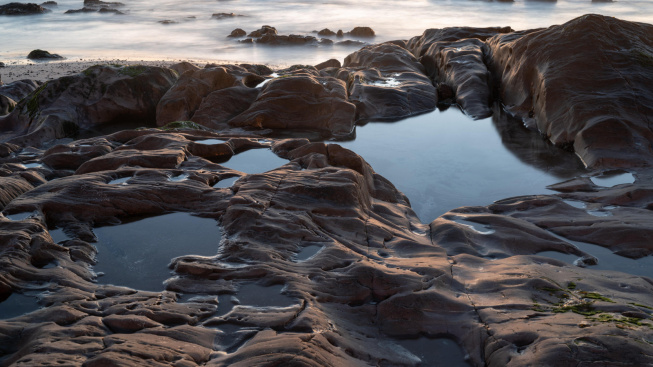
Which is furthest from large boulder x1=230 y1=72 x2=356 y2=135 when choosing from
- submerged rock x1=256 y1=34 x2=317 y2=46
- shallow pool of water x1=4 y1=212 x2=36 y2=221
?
submerged rock x1=256 y1=34 x2=317 y2=46

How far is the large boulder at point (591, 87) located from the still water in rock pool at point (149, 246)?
268 inches

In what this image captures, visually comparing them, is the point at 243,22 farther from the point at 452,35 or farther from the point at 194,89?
the point at 194,89

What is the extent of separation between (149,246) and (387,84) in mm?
9894

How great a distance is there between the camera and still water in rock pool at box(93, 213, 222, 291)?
4.86 meters

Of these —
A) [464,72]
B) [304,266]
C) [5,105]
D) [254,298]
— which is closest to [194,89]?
[5,105]

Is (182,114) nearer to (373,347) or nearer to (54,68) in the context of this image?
(373,347)

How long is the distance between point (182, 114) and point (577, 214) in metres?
8.86

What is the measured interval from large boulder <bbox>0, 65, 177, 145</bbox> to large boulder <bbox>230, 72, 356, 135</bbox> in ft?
9.16

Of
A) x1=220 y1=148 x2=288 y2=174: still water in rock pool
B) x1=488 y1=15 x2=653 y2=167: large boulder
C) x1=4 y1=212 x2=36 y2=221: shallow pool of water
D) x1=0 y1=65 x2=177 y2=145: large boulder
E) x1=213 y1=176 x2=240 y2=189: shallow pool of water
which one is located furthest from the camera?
x1=0 y1=65 x2=177 y2=145: large boulder

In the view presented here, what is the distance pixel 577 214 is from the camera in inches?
278

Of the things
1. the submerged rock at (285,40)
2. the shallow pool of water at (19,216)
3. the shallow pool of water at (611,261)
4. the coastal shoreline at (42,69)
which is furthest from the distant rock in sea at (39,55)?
the shallow pool of water at (611,261)

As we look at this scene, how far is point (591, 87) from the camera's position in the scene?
10406mm

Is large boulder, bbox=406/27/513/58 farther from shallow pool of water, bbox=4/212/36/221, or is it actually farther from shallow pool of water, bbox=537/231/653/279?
shallow pool of water, bbox=4/212/36/221

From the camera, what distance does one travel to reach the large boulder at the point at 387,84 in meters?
13.0
